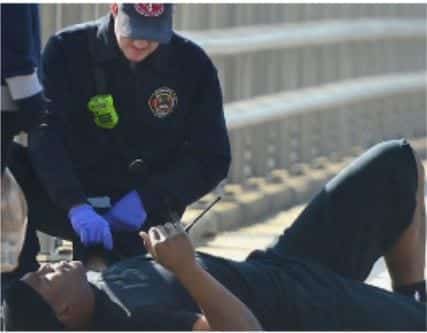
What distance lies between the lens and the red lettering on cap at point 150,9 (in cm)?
583

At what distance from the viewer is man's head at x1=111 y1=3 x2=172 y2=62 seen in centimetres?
583

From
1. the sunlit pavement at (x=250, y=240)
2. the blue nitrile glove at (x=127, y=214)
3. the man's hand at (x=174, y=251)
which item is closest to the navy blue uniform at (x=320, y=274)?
the man's hand at (x=174, y=251)

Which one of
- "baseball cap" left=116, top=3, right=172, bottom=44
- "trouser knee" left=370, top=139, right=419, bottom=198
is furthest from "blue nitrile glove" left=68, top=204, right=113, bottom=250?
"trouser knee" left=370, top=139, right=419, bottom=198

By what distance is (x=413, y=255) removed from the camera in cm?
598

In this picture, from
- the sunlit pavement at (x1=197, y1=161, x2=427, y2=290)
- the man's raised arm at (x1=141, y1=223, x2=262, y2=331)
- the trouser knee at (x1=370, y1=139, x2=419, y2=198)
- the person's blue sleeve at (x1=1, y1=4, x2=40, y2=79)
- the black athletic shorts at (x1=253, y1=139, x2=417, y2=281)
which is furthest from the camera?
the sunlit pavement at (x1=197, y1=161, x2=427, y2=290)

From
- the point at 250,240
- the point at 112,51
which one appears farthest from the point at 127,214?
the point at 250,240

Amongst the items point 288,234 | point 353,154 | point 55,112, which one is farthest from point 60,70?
point 353,154

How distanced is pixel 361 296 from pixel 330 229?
1.40 ft

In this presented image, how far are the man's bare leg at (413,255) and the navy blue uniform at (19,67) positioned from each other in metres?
1.37

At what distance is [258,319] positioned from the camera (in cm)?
534

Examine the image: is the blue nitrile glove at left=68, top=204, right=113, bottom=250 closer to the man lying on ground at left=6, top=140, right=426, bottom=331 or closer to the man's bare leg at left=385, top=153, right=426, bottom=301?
the man lying on ground at left=6, top=140, right=426, bottom=331

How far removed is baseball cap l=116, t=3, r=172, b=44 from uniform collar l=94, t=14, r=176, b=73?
11 centimetres

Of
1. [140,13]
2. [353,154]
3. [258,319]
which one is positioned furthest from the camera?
[353,154]

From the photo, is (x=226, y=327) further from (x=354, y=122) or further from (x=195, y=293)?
(x=354, y=122)
